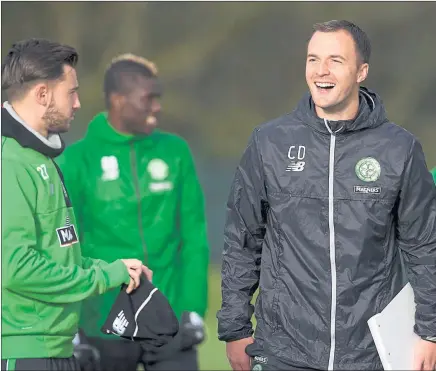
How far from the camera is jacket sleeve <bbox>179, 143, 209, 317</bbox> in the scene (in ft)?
18.6

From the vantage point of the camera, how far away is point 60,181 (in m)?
4.25

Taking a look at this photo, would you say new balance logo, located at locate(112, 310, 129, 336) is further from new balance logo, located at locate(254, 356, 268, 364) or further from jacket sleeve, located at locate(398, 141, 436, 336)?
jacket sleeve, located at locate(398, 141, 436, 336)

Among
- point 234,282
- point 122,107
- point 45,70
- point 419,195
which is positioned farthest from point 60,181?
point 122,107

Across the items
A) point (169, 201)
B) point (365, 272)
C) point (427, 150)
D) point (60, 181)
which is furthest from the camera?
point (427, 150)

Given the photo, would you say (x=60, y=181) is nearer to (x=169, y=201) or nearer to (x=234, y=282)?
(x=234, y=282)

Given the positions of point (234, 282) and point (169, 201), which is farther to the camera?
point (169, 201)

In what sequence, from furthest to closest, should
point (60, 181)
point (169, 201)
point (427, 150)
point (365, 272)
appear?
point (427, 150)
point (169, 201)
point (60, 181)
point (365, 272)

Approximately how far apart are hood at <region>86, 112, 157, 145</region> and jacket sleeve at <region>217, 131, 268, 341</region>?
165 cm

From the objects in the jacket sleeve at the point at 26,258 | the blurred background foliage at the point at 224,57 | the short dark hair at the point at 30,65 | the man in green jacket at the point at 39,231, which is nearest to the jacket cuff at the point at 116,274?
the man in green jacket at the point at 39,231

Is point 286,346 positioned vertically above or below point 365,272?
below

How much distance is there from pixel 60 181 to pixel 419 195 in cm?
121

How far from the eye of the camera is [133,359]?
5.50 metres

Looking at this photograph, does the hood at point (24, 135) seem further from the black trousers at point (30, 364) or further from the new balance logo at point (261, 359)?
the new balance logo at point (261, 359)

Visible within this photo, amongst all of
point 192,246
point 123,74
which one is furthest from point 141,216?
point 123,74
